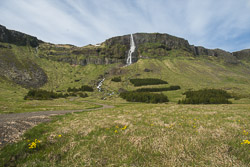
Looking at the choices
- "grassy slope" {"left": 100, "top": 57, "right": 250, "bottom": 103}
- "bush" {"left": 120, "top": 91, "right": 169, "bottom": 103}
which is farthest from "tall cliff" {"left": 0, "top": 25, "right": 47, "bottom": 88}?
"bush" {"left": 120, "top": 91, "right": 169, "bottom": 103}

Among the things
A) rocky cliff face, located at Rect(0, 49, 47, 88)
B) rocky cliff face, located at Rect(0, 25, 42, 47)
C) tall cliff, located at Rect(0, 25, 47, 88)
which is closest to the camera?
rocky cliff face, located at Rect(0, 49, 47, 88)

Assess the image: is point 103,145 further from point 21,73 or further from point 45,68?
point 45,68

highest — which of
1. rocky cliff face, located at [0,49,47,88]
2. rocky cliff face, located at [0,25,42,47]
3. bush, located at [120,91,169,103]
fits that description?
rocky cliff face, located at [0,25,42,47]

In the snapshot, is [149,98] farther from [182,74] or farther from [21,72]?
[21,72]

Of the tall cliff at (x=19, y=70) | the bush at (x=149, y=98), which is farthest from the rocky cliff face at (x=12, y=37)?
the bush at (x=149, y=98)

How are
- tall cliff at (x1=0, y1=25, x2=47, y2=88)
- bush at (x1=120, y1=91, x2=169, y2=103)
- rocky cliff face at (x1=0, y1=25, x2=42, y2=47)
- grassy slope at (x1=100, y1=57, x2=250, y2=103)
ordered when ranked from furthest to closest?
rocky cliff face at (x1=0, y1=25, x2=42, y2=47)
grassy slope at (x1=100, y1=57, x2=250, y2=103)
tall cliff at (x1=0, y1=25, x2=47, y2=88)
bush at (x1=120, y1=91, x2=169, y2=103)

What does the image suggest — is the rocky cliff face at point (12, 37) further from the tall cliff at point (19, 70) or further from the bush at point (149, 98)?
the bush at point (149, 98)

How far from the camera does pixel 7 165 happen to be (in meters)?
5.98

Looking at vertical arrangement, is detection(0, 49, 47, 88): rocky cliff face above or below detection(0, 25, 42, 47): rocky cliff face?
below

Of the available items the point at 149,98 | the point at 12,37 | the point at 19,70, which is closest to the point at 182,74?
the point at 149,98

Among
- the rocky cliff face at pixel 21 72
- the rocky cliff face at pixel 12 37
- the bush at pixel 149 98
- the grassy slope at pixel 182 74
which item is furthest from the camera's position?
the rocky cliff face at pixel 12 37

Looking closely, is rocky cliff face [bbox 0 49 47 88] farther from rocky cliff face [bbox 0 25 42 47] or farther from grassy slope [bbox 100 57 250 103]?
grassy slope [bbox 100 57 250 103]

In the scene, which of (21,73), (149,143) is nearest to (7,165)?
(149,143)

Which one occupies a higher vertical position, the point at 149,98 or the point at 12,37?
the point at 12,37
